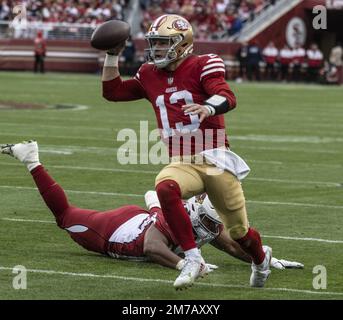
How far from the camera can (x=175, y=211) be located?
6445mm

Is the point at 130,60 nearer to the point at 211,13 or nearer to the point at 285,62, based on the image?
the point at 211,13

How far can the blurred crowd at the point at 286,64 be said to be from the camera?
35.5 meters

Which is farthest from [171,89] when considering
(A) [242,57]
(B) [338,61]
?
(A) [242,57]

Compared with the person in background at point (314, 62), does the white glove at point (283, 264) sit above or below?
above

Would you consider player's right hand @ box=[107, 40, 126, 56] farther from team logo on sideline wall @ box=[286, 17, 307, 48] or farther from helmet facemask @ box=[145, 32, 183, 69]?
team logo on sideline wall @ box=[286, 17, 307, 48]

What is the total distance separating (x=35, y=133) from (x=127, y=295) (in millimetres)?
10614

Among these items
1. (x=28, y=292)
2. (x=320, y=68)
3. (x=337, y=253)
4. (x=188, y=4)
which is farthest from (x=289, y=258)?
(x=188, y=4)

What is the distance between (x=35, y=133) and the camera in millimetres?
16781

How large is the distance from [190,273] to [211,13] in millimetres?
32808

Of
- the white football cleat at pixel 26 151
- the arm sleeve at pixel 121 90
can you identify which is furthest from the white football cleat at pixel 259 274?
the white football cleat at pixel 26 151

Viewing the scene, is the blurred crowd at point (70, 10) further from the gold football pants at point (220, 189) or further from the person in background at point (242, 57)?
the gold football pants at point (220, 189)
